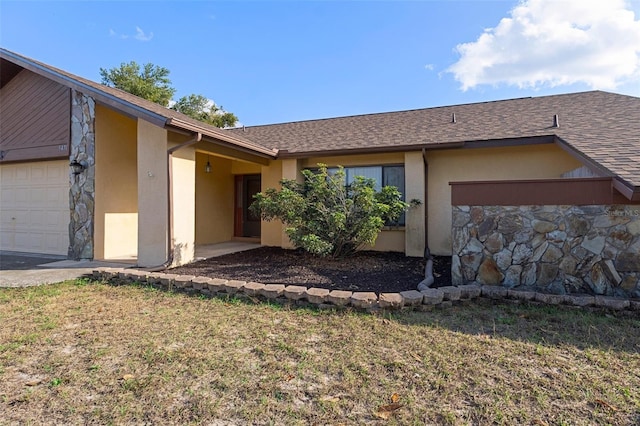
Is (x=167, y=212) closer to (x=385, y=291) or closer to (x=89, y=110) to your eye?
(x=89, y=110)

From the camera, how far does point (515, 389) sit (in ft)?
8.18

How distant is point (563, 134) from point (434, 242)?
364 cm

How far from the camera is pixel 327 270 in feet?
21.3

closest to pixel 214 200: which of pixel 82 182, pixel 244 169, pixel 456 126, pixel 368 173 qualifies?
pixel 244 169

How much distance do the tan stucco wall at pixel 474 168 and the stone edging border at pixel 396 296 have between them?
3556mm

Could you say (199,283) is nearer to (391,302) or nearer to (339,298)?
(339,298)

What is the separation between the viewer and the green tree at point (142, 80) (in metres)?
26.3

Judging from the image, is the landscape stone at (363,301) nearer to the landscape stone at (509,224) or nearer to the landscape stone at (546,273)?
the landscape stone at (509,224)

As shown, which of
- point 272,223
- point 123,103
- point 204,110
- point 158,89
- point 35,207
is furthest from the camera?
point 204,110

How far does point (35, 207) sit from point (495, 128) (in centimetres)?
1251

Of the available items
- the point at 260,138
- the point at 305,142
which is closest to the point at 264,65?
the point at 260,138

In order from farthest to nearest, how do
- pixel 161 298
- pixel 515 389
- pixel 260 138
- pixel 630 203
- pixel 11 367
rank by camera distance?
pixel 260 138
pixel 161 298
pixel 630 203
pixel 11 367
pixel 515 389

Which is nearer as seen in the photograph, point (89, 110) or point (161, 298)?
point (161, 298)

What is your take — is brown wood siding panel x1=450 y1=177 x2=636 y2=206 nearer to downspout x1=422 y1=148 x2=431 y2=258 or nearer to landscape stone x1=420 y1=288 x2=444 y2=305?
landscape stone x1=420 y1=288 x2=444 y2=305
